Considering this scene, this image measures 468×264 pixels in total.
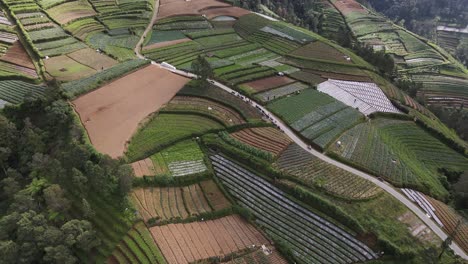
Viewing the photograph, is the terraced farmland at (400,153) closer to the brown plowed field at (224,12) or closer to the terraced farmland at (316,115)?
the terraced farmland at (316,115)

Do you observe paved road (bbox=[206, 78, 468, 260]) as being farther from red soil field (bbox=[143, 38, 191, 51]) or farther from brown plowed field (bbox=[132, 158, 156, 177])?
red soil field (bbox=[143, 38, 191, 51])

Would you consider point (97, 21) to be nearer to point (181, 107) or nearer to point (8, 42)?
point (8, 42)

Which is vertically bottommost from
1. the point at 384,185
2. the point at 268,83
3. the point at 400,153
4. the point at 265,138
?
the point at 400,153

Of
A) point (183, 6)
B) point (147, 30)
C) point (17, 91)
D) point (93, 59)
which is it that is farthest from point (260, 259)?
point (183, 6)

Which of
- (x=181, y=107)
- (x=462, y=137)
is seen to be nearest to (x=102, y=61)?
(x=181, y=107)

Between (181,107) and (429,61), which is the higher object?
(181,107)

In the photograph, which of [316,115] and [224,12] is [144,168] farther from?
[224,12]
